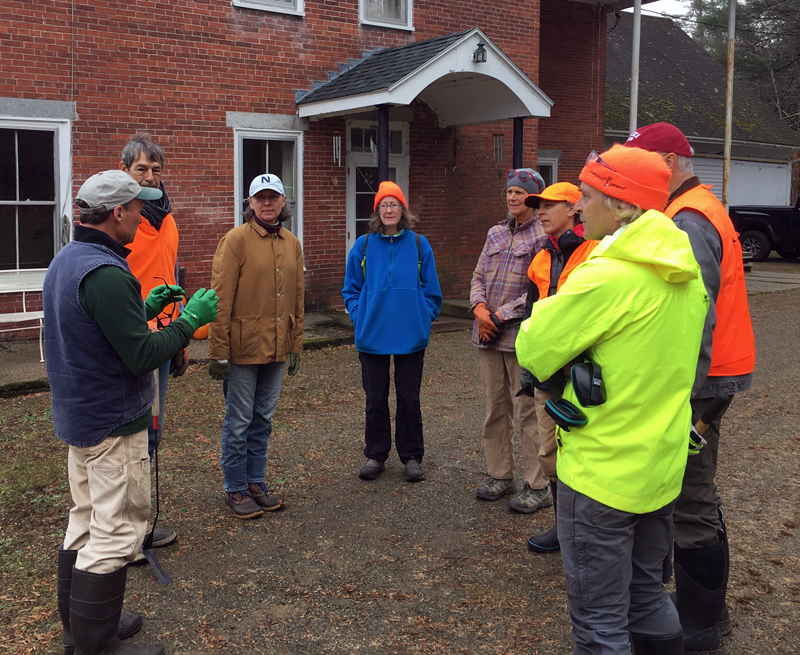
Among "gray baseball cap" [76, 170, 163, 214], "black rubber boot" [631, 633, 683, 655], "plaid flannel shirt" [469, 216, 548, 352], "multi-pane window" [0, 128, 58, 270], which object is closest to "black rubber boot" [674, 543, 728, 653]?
"black rubber boot" [631, 633, 683, 655]

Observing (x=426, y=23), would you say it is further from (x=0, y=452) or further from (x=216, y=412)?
(x=0, y=452)

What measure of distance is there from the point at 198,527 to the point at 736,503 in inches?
129

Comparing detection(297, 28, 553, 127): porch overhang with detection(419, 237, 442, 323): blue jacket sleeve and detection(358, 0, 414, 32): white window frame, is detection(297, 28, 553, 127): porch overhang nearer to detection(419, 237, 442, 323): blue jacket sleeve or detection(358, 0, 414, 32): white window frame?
detection(358, 0, 414, 32): white window frame

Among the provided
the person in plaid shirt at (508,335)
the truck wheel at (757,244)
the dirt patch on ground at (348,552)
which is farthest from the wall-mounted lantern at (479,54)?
the truck wheel at (757,244)

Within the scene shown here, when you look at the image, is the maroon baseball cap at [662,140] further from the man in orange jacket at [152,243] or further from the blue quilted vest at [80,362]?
the man in orange jacket at [152,243]

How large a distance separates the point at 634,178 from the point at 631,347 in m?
0.54

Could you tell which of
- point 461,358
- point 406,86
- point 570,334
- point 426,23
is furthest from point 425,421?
point 426,23

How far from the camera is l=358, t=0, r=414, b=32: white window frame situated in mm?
11617

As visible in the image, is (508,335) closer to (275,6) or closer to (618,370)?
(618,370)

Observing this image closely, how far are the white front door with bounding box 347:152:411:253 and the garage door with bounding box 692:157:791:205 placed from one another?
47.6 ft

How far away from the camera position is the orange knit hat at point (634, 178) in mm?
2510

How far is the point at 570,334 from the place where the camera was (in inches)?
95.8

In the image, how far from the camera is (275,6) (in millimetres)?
10805

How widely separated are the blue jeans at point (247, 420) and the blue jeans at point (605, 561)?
2455 mm
